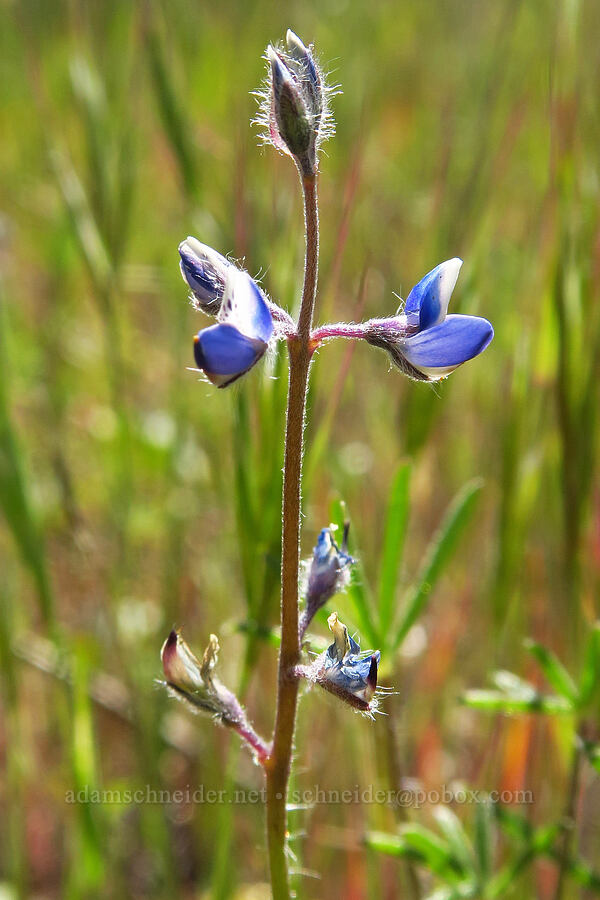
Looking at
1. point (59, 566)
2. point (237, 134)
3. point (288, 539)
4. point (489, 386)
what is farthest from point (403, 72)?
point (288, 539)

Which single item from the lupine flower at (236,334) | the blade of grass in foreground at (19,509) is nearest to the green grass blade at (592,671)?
the lupine flower at (236,334)

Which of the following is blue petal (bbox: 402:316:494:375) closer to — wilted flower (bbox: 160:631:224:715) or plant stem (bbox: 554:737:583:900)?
wilted flower (bbox: 160:631:224:715)

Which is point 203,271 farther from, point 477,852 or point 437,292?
point 477,852

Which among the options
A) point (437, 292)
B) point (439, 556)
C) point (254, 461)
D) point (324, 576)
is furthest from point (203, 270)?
point (439, 556)

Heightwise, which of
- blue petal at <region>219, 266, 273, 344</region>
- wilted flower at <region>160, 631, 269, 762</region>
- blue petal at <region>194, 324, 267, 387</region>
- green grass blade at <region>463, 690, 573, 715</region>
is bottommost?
green grass blade at <region>463, 690, 573, 715</region>

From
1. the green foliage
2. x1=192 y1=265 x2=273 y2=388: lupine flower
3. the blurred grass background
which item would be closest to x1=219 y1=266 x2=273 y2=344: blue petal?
x1=192 y1=265 x2=273 y2=388: lupine flower

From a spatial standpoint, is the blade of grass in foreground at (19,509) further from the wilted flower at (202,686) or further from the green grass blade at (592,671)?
the green grass blade at (592,671)

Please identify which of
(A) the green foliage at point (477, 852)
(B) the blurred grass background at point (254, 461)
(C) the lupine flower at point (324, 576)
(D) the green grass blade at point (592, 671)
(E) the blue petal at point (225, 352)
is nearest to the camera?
(E) the blue petal at point (225, 352)
